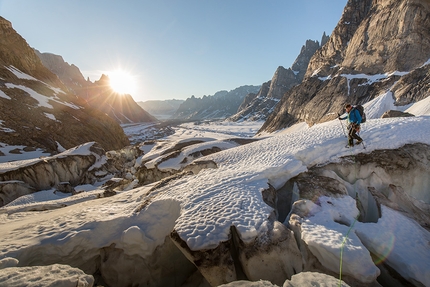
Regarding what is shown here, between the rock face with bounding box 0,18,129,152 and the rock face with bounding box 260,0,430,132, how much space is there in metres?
45.9

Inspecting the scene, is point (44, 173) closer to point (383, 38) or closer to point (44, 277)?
point (44, 277)

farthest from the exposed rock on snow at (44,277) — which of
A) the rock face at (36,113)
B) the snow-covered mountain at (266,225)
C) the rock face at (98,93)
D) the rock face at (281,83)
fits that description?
the rock face at (98,93)

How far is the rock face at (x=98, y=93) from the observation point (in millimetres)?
125188

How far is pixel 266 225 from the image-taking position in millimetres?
5023

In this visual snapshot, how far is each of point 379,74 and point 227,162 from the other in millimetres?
51225

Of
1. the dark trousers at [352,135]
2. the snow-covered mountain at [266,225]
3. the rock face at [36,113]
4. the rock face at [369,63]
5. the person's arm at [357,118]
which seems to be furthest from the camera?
the rock face at [369,63]

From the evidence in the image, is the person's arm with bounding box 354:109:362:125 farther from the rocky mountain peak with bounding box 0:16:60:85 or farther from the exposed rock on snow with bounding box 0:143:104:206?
the rocky mountain peak with bounding box 0:16:60:85

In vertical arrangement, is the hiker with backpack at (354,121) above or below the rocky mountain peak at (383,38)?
below

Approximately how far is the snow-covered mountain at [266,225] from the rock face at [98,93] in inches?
5079

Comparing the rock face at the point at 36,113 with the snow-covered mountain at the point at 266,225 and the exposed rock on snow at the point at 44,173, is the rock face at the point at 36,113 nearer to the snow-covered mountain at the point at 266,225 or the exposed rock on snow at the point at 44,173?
the exposed rock on snow at the point at 44,173

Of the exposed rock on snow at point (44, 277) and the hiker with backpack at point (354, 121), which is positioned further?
the hiker with backpack at point (354, 121)

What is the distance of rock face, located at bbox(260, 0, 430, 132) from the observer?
37.4m

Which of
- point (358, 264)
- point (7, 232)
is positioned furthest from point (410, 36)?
point (7, 232)

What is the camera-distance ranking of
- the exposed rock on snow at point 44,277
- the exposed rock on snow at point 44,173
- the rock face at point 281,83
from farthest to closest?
the rock face at point 281,83
the exposed rock on snow at point 44,173
the exposed rock on snow at point 44,277
